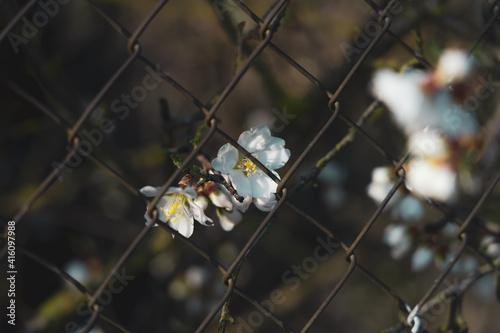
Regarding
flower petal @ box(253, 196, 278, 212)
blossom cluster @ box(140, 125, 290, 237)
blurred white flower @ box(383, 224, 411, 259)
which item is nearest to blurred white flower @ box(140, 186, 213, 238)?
blossom cluster @ box(140, 125, 290, 237)

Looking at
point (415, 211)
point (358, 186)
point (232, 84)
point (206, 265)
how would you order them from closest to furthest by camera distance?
1. point (232, 84)
2. point (415, 211)
3. point (206, 265)
4. point (358, 186)

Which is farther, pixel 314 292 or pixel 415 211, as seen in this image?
pixel 314 292

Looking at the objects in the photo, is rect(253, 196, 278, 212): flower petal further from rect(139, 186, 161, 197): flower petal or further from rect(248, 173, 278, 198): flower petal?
rect(139, 186, 161, 197): flower petal

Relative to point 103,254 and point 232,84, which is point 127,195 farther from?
point 232,84

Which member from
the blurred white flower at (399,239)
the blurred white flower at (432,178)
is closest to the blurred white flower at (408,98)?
the blurred white flower at (432,178)

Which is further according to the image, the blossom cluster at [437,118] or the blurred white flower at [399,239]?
the blurred white flower at [399,239]

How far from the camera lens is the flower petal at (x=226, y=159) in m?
0.94

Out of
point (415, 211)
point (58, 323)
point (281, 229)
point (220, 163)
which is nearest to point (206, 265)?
point (281, 229)

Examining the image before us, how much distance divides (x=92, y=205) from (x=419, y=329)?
6.38 ft

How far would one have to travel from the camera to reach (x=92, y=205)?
2.67 meters

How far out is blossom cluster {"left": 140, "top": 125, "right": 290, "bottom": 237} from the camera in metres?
0.96

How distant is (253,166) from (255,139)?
0.06 meters

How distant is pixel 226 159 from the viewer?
95 centimetres

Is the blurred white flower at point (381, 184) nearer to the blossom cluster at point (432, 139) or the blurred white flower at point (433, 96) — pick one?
the blossom cluster at point (432, 139)
